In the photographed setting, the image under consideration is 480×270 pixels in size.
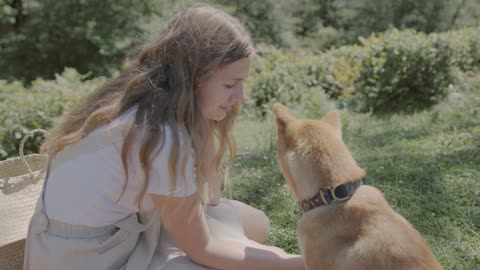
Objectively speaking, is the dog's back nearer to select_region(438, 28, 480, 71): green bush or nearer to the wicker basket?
the wicker basket

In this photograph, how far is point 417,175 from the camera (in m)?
4.05

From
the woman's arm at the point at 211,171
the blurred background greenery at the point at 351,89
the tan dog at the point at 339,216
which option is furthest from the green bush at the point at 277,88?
the tan dog at the point at 339,216

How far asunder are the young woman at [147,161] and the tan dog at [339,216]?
1.02 ft

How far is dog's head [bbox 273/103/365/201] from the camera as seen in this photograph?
7.75ft

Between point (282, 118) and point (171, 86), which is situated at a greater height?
point (171, 86)

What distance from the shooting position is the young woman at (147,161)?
2182 millimetres

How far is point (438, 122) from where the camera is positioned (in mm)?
5793

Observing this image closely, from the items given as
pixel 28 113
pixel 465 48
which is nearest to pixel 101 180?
pixel 28 113

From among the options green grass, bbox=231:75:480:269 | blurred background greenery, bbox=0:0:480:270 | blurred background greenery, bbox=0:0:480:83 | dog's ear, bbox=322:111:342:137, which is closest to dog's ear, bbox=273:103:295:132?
dog's ear, bbox=322:111:342:137

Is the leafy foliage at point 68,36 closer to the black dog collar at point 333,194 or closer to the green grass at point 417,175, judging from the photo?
the green grass at point 417,175

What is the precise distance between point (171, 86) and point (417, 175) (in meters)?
2.49

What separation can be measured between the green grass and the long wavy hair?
1.48 m

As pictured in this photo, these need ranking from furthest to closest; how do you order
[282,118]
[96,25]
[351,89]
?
[96,25] → [351,89] → [282,118]

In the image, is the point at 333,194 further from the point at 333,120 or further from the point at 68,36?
the point at 68,36
